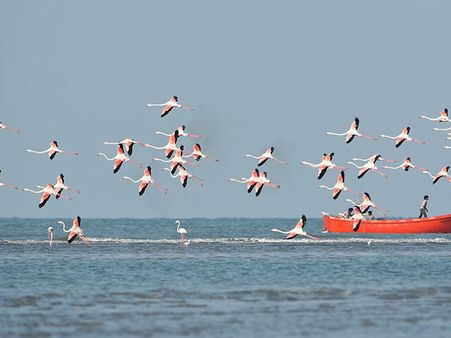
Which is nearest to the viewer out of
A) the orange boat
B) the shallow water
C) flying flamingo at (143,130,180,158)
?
the shallow water

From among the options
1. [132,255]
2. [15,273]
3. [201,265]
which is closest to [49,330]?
[15,273]

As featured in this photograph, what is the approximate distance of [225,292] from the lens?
44.3 meters

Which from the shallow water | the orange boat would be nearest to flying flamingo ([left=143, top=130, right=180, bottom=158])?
the shallow water

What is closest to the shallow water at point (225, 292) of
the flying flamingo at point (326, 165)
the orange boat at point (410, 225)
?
the flying flamingo at point (326, 165)

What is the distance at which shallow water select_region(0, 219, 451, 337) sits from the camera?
3541cm

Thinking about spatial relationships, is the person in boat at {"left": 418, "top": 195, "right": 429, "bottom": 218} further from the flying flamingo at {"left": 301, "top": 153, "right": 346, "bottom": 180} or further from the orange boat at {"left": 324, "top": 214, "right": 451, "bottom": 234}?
the flying flamingo at {"left": 301, "top": 153, "right": 346, "bottom": 180}

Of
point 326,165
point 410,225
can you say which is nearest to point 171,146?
point 326,165

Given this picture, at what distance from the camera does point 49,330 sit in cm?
3488

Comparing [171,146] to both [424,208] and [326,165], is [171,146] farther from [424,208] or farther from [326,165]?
[424,208]

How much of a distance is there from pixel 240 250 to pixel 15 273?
61.9ft

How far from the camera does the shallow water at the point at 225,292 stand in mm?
35406

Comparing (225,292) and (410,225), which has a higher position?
(410,225)

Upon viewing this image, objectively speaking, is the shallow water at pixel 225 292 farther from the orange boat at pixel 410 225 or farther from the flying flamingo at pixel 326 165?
the orange boat at pixel 410 225

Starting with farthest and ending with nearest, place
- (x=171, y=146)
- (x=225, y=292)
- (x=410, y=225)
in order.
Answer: (x=410, y=225) → (x=171, y=146) → (x=225, y=292)
